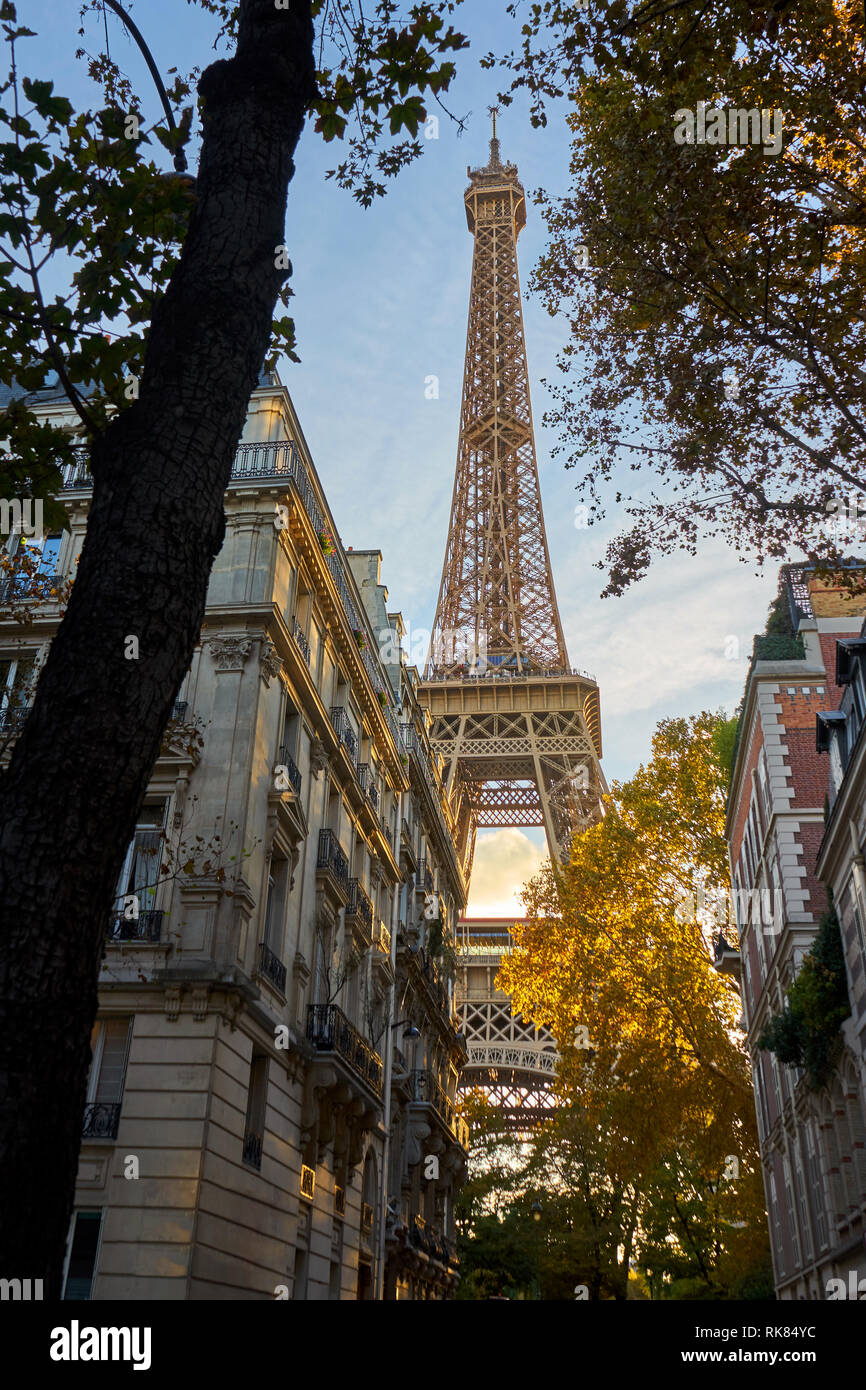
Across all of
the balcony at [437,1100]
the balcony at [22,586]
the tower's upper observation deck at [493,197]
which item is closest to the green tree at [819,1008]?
the balcony at [437,1100]

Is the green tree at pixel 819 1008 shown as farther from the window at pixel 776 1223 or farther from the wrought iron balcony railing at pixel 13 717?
the wrought iron balcony railing at pixel 13 717

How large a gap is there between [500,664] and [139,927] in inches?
2598

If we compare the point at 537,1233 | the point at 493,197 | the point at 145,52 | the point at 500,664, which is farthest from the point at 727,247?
the point at 493,197

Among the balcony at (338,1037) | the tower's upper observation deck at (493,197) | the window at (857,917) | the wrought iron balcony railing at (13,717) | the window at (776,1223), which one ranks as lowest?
the window at (776,1223)

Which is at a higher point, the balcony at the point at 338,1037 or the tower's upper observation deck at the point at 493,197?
the tower's upper observation deck at the point at 493,197

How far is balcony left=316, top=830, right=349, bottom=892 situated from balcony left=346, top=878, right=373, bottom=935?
2.59 ft

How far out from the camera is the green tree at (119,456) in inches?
192

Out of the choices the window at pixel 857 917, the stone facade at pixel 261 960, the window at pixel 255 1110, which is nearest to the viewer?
the stone facade at pixel 261 960

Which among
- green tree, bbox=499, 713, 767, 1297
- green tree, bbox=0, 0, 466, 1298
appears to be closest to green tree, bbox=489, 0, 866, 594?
green tree, bbox=0, 0, 466, 1298

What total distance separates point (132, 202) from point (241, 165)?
2806mm

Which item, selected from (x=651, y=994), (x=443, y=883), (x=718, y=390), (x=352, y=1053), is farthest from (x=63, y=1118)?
(x=443, y=883)

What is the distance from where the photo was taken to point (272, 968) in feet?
71.6

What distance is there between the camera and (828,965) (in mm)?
23469

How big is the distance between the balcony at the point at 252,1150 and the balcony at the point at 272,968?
9.16ft
